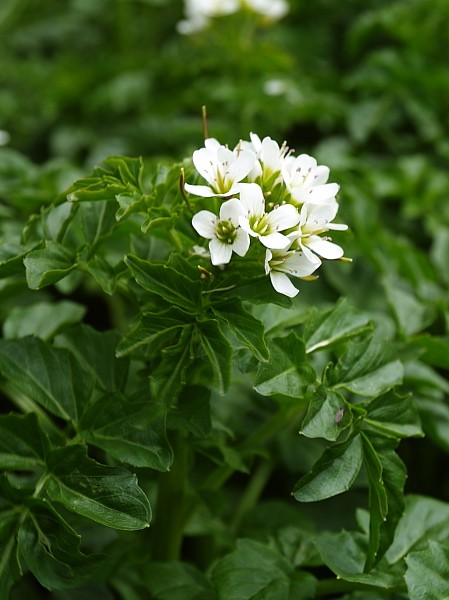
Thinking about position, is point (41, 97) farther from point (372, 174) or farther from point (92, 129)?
point (372, 174)

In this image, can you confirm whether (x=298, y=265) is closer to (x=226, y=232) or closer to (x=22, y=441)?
(x=226, y=232)

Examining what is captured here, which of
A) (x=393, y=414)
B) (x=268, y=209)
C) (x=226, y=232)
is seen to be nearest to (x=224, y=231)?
(x=226, y=232)

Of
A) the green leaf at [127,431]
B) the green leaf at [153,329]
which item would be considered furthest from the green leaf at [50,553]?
the green leaf at [153,329]

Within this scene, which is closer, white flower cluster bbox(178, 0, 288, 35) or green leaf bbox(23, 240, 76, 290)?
green leaf bbox(23, 240, 76, 290)

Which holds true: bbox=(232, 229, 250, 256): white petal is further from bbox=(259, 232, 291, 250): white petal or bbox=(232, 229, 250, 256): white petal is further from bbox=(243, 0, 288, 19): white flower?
bbox=(243, 0, 288, 19): white flower

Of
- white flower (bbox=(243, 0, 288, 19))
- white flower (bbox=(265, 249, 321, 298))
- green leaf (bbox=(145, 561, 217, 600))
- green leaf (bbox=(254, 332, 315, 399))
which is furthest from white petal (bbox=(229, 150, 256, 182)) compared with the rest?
white flower (bbox=(243, 0, 288, 19))

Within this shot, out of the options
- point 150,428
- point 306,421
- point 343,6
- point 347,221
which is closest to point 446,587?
point 306,421
